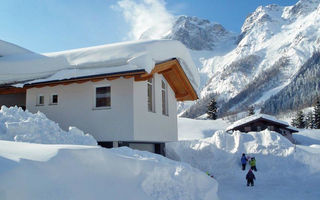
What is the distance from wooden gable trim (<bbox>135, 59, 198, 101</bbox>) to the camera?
13.8 metres

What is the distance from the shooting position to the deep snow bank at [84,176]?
3.77m

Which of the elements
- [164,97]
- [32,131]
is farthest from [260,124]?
[32,131]

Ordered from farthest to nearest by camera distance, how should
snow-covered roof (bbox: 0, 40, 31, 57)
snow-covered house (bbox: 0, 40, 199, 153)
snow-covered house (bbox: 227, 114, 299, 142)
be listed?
snow-covered house (bbox: 227, 114, 299, 142)
snow-covered roof (bbox: 0, 40, 31, 57)
snow-covered house (bbox: 0, 40, 199, 153)

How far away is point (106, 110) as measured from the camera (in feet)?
39.5

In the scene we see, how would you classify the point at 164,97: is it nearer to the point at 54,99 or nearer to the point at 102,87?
the point at 102,87

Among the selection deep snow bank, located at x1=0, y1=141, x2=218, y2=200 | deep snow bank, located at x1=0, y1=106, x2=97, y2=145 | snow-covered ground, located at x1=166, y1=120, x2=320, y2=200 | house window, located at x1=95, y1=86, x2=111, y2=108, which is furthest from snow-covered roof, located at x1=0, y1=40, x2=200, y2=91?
snow-covered ground, located at x1=166, y1=120, x2=320, y2=200

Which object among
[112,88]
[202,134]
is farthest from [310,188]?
[202,134]

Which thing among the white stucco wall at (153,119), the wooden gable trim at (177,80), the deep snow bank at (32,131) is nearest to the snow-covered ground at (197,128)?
the wooden gable trim at (177,80)

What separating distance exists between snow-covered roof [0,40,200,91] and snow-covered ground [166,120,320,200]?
568 centimetres

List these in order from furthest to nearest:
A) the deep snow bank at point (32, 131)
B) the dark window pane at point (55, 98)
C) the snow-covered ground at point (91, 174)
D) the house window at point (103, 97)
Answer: the dark window pane at point (55, 98), the house window at point (103, 97), the deep snow bank at point (32, 131), the snow-covered ground at point (91, 174)

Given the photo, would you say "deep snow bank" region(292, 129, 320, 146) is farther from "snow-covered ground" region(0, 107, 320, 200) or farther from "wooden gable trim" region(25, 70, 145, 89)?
"wooden gable trim" region(25, 70, 145, 89)

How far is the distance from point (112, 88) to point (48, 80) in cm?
236

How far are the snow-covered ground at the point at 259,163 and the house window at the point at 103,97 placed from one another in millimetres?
5542

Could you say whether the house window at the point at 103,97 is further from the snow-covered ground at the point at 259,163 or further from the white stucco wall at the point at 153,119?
the snow-covered ground at the point at 259,163
